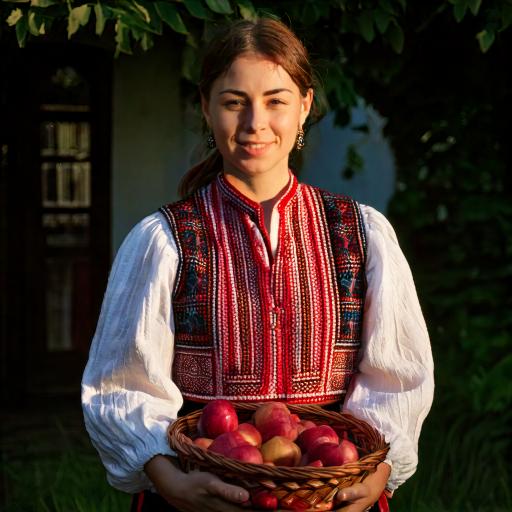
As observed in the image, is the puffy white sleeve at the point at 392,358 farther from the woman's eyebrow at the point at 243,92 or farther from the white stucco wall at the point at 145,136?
the white stucco wall at the point at 145,136

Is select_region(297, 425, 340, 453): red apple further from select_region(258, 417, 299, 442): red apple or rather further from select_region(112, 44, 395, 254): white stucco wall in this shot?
select_region(112, 44, 395, 254): white stucco wall

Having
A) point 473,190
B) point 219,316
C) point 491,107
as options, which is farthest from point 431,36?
→ point 219,316

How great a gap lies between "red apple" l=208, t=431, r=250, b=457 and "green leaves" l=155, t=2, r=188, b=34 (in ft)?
5.61

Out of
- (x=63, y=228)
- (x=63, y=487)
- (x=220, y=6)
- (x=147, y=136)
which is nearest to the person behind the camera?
(x=220, y=6)

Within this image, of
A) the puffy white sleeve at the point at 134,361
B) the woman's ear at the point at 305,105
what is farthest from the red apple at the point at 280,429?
the woman's ear at the point at 305,105

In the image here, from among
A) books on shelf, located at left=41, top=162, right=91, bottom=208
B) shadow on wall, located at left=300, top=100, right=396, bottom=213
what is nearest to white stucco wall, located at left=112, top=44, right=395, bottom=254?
books on shelf, located at left=41, top=162, right=91, bottom=208

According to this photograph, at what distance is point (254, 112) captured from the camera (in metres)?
1.98

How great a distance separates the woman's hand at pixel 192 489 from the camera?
1.71 meters

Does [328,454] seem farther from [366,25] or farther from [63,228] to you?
[63,228]

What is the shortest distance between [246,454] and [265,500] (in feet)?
0.29

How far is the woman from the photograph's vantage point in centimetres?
200

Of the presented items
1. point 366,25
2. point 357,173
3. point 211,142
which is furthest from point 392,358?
point 357,173

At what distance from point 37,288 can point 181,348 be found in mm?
4010

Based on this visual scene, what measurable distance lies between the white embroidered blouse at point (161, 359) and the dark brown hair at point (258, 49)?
31cm
